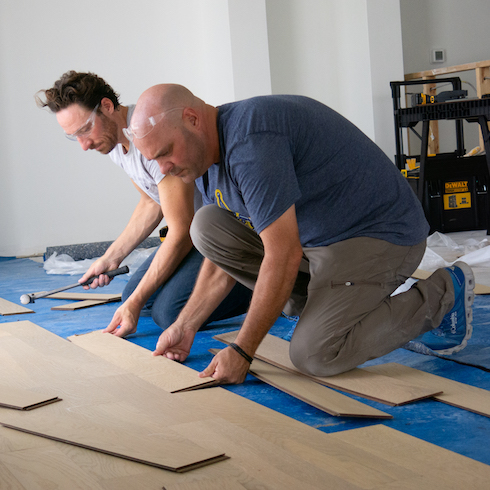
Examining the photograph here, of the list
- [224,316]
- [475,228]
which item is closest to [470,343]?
[224,316]

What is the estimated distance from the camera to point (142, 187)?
2666 millimetres

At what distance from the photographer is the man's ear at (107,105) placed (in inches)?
92.8

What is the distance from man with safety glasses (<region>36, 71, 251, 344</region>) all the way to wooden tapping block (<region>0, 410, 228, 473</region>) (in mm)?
911

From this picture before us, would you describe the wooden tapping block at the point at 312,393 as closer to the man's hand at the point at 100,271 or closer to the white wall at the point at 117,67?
the man's hand at the point at 100,271

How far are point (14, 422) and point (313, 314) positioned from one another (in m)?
0.90

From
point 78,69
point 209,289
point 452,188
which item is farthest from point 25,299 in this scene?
point 452,188

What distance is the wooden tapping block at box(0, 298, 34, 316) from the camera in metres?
3.12

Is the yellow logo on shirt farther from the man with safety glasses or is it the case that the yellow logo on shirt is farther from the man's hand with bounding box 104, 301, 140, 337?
the man's hand with bounding box 104, 301, 140, 337

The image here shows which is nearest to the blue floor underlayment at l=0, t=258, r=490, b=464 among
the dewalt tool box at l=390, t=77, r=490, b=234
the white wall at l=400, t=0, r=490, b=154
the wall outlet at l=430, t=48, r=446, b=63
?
the dewalt tool box at l=390, t=77, r=490, b=234

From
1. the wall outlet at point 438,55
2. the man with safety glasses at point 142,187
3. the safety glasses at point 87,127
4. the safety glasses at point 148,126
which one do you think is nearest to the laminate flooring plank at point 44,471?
the safety glasses at point 148,126

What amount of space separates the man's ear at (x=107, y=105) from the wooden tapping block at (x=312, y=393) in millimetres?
1146

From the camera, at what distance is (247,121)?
1.64m

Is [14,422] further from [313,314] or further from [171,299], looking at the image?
[171,299]

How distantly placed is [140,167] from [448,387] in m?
1.45
